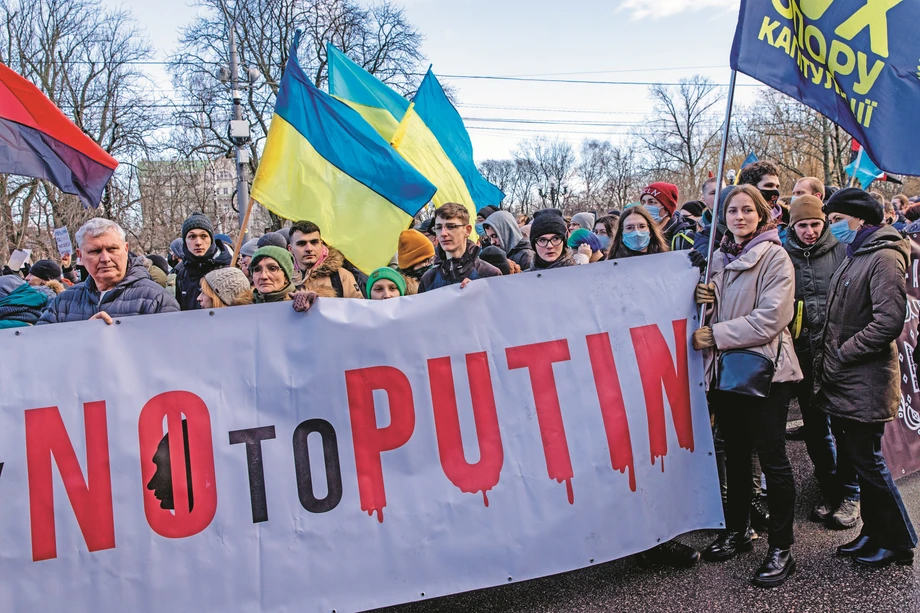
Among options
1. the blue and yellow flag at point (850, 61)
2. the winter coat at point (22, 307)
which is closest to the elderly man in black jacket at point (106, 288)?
the winter coat at point (22, 307)

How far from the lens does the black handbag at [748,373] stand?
3.24m

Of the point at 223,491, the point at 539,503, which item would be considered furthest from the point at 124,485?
the point at 539,503

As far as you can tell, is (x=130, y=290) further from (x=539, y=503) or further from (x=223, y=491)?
(x=539, y=503)

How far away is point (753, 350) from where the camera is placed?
329 cm

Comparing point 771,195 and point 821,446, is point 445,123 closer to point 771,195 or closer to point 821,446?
point 771,195

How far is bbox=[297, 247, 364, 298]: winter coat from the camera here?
427cm

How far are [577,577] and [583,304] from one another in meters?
1.38

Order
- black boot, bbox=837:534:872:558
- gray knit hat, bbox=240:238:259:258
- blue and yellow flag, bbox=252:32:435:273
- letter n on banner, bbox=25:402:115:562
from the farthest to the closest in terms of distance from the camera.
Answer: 1. gray knit hat, bbox=240:238:259:258
2. blue and yellow flag, bbox=252:32:435:273
3. black boot, bbox=837:534:872:558
4. letter n on banner, bbox=25:402:115:562

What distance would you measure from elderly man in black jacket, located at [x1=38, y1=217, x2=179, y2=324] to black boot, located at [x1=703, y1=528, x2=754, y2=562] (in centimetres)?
309

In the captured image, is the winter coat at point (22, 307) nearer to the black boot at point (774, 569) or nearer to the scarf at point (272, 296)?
the scarf at point (272, 296)

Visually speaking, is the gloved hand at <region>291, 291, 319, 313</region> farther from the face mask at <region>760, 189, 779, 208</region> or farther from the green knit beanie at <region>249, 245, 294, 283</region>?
the face mask at <region>760, 189, 779, 208</region>

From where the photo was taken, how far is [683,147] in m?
57.3

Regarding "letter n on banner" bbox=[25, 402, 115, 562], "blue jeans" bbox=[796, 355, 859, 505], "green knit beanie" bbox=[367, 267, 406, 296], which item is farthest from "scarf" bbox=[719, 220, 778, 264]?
"letter n on banner" bbox=[25, 402, 115, 562]

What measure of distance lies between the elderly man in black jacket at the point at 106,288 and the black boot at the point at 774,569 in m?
3.24
